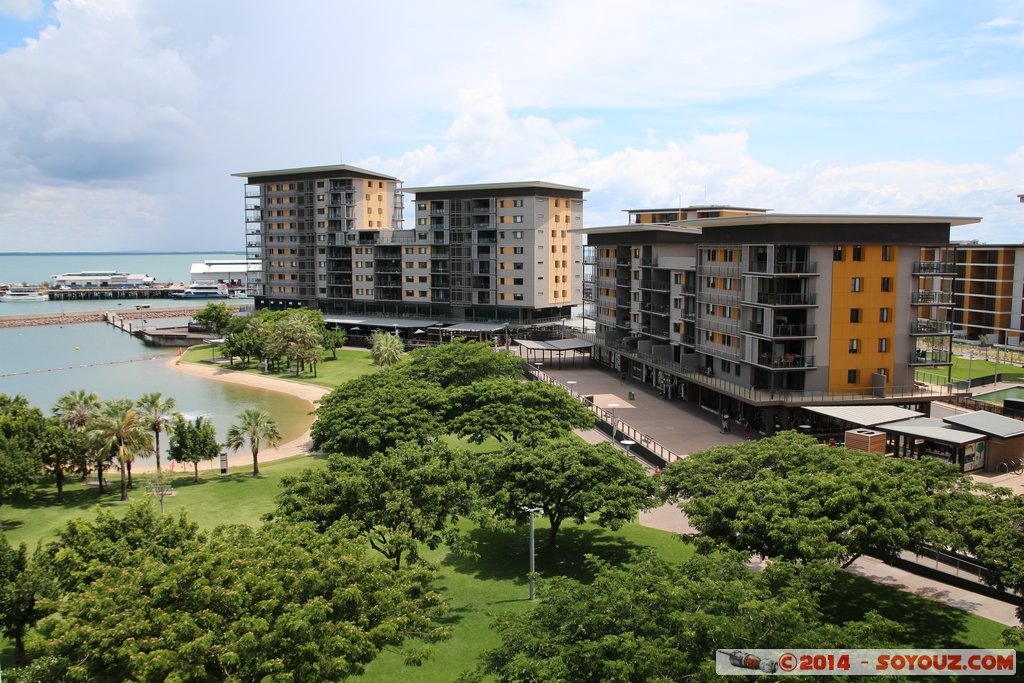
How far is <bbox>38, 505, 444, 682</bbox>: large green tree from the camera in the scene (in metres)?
17.8

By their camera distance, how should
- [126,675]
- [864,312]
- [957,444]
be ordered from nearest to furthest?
1. [126,675]
2. [957,444]
3. [864,312]

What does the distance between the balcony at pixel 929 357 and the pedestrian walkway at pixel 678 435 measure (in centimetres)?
1421

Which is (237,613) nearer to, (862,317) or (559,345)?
(862,317)

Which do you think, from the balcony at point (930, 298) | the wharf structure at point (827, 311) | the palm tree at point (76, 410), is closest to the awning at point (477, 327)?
the wharf structure at point (827, 311)

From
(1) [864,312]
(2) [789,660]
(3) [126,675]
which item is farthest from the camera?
(1) [864,312]

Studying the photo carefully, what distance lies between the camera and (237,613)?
62.0ft

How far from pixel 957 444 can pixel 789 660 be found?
30.1 m

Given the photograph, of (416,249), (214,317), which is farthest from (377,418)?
(214,317)

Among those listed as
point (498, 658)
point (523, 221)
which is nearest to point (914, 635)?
point (498, 658)

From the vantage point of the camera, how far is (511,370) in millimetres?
67688

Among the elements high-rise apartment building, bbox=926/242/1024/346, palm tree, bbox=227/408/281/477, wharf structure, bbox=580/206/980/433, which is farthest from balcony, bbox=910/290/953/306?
palm tree, bbox=227/408/281/477

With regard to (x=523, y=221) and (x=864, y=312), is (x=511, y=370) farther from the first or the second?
(x=523, y=221)

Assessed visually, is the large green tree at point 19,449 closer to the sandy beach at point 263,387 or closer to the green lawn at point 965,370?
the sandy beach at point 263,387

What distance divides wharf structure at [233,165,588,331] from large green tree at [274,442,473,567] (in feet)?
239
